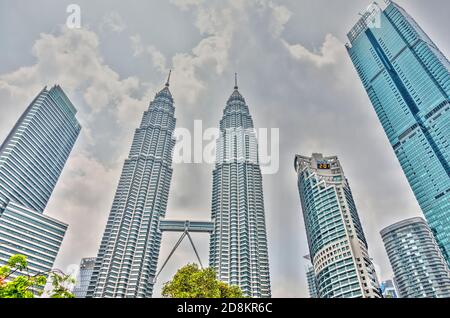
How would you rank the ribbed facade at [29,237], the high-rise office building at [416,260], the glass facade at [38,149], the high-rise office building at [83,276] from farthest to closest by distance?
the high-rise office building at [83,276], the high-rise office building at [416,260], the glass facade at [38,149], the ribbed facade at [29,237]

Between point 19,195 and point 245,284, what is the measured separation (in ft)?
290

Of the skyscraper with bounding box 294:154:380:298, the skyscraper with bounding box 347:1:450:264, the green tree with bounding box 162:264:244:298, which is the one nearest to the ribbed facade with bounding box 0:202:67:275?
the green tree with bounding box 162:264:244:298

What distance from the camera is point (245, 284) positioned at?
111 metres

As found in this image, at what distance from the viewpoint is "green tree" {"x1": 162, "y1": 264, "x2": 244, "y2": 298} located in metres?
25.7

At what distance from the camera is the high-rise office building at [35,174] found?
322 feet

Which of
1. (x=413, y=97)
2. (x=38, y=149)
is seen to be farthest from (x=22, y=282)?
(x=413, y=97)

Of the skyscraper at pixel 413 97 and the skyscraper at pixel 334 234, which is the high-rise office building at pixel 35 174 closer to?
the skyscraper at pixel 334 234

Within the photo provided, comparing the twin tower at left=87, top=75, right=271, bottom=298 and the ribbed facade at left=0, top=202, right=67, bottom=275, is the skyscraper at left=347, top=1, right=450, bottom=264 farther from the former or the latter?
the ribbed facade at left=0, top=202, right=67, bottom=275

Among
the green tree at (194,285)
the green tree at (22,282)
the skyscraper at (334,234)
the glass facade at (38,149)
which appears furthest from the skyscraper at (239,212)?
the green tree at (22,282)

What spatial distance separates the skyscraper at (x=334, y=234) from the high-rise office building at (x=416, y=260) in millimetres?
58192

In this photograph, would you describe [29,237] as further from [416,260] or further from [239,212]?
[416,260]

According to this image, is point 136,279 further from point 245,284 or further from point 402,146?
point 402,146

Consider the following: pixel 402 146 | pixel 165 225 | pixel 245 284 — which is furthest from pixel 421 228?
pixel 165 225
